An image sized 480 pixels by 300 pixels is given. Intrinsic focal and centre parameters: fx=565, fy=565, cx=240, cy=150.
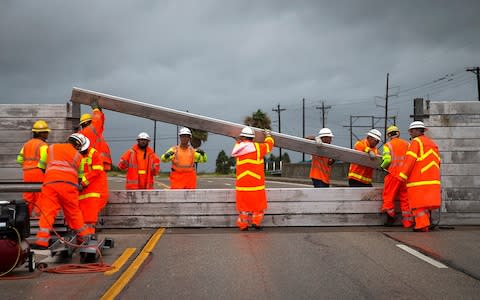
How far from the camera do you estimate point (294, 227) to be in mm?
11406

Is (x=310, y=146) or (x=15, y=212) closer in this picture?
(x=15, y=212)

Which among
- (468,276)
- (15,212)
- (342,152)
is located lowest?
(468,276)

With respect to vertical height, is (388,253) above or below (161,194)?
below

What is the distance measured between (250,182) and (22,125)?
497 cm

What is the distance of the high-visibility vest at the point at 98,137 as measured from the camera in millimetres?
10867

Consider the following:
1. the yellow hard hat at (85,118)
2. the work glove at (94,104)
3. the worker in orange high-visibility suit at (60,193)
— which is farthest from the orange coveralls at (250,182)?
the worker in orange high-visibility suit at (60,193)

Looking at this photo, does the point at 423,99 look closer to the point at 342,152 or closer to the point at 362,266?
the point at 342,152

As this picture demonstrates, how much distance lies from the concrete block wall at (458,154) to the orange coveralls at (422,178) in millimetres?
1018

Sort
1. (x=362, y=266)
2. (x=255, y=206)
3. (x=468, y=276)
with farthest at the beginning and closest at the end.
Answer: (x=255, y=206) → (x=362, y=266) → (x=468, y=276)

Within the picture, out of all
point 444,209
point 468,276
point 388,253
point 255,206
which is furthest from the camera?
point 444,209

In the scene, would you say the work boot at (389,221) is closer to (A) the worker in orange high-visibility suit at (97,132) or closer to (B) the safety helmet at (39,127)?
(A) the worker in orange high-visibility suit at (97,132)

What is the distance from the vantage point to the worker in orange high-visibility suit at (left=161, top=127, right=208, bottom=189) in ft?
40.5

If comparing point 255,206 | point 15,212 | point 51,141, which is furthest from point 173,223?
point 15,212

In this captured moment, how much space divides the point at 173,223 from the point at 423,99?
Result: 5.81m
